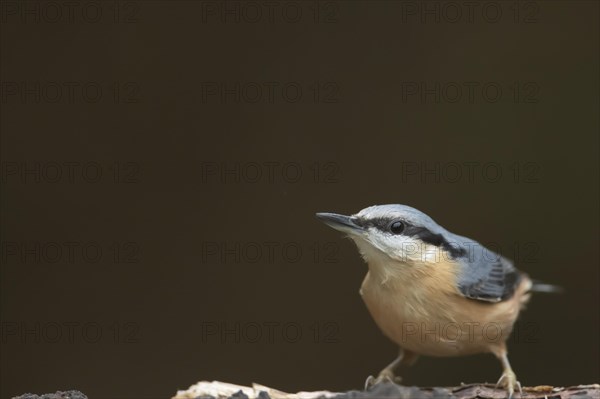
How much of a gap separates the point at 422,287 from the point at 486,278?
1.11 ft

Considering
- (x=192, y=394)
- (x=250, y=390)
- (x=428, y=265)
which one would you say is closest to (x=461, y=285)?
(x=428, y=265)

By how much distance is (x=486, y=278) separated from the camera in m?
3.19

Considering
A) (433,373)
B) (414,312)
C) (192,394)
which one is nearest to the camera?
(192,394)

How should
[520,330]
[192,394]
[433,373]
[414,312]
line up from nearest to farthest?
[192,394] → [414,312] → [520,330] → [433,373]

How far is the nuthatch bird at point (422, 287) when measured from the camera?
2965mm

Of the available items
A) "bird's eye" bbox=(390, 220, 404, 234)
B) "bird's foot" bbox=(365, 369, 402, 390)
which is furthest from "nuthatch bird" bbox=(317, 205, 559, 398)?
"bird's foot" bbox=(365, 369, 402, 390)

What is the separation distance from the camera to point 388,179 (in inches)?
180

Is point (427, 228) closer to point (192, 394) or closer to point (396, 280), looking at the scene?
point (396, 280)

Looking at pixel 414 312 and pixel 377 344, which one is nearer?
pixel 414 312

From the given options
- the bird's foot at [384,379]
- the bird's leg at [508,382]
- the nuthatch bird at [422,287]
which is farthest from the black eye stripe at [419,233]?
the bird's foot at [384,379]

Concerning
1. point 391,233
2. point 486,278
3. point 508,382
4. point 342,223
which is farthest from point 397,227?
point 508,382

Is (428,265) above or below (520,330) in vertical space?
above

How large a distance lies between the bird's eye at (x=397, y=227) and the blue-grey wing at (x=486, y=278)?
31 centimetres

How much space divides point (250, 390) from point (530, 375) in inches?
94.6
